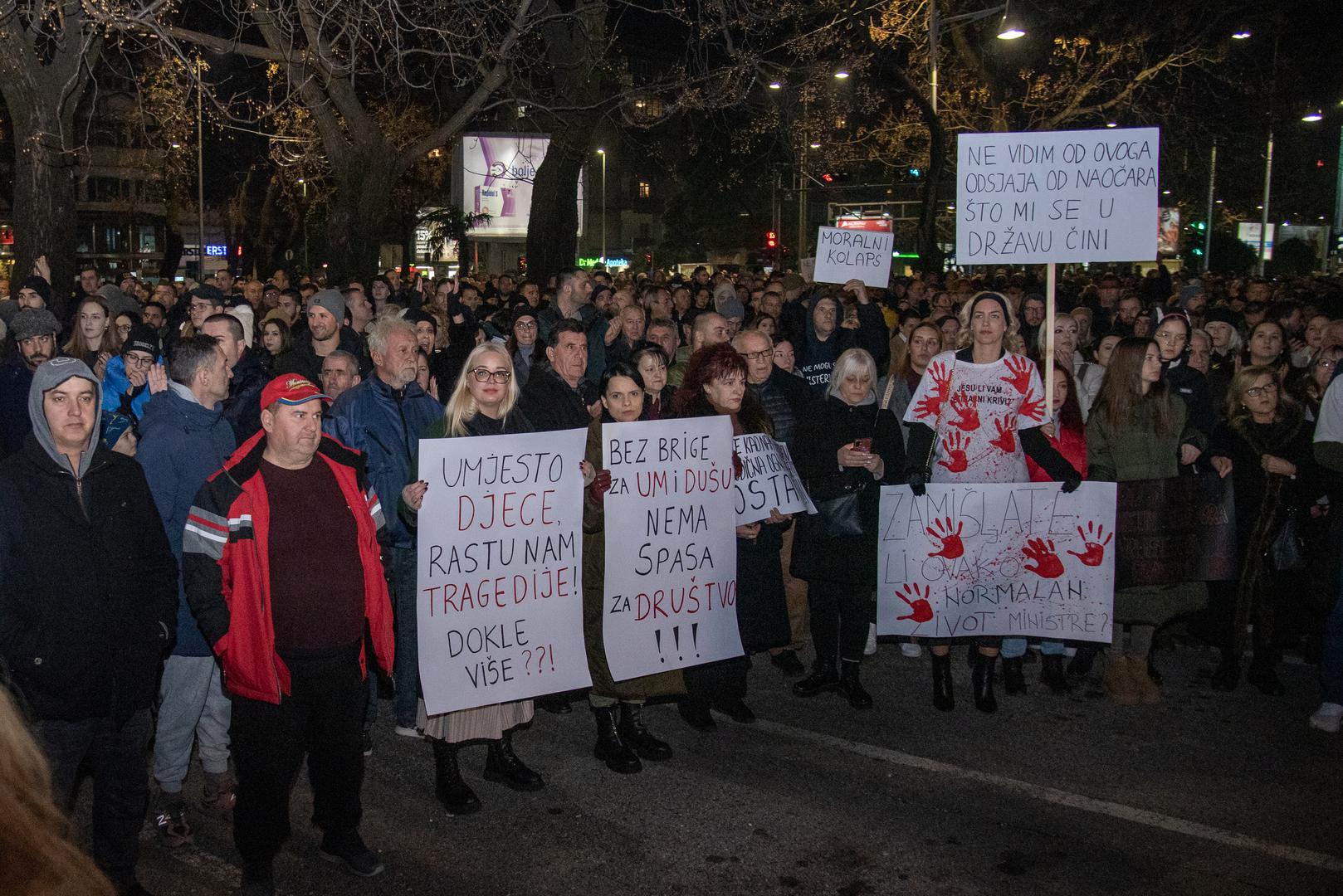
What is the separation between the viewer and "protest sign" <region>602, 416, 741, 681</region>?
5754 millimetres

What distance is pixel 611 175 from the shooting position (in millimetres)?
88688

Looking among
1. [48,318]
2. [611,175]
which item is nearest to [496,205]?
[48,318]

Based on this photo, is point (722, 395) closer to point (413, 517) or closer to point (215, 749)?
point (413, 517)

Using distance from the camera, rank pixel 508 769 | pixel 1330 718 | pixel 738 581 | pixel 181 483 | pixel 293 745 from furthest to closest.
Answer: pixel 738 581 < pixel 1330 718 < pixel 508 769 < pixel 181 483 < pixel 293 745

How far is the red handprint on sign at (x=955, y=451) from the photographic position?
260 inches

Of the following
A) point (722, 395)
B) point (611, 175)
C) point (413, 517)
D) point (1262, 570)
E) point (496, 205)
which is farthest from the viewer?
point (611, 175)

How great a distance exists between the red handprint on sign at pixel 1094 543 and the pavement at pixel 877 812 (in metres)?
0.82

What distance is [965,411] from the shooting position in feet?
21.5

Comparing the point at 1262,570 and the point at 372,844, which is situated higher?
the point at 1262,570

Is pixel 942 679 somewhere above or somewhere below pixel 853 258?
below

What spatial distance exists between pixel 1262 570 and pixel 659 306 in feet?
22.4

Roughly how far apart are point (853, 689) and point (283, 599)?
3381mm

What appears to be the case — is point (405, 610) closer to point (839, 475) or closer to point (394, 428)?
point (394, 428)

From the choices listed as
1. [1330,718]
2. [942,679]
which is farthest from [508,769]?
[1330,718]
